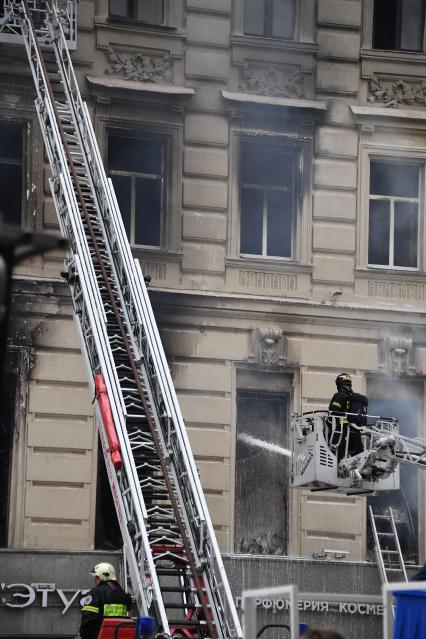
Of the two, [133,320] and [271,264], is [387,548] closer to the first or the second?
[271,264]

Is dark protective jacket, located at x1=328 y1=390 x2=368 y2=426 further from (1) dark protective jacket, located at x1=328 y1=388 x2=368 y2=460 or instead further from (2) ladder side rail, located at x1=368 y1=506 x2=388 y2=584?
(2) ladder side rail, located at x1=368 y1=506 x2=388 y2=584

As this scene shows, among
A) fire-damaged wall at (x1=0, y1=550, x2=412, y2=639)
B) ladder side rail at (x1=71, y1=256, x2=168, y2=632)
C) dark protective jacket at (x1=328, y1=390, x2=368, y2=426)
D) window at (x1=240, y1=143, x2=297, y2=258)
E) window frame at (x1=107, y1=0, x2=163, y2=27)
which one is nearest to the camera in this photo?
ladder side rail at (x1=71, y1=256, x2=168, y2=632)

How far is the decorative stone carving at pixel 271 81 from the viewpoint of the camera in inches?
1171

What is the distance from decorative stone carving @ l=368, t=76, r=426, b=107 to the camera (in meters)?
30.4

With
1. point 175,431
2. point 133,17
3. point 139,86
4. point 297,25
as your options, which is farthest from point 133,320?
point 297,25

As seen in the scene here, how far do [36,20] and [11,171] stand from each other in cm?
255

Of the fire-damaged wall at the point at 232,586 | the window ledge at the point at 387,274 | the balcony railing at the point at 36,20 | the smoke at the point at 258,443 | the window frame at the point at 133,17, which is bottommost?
the fire-damaged wall at the point at 232,586

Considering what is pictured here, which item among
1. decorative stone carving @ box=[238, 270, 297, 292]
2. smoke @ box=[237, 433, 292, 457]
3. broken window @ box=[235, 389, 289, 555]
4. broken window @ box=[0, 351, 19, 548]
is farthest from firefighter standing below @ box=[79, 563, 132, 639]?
decorative stone carving @ box=[238, 270, 297, 292]

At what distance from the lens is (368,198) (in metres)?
30.2

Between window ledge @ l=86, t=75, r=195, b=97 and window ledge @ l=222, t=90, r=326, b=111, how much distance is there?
28.8 inches

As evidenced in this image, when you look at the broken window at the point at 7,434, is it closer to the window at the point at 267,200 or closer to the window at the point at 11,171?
the window at the point at 11,171

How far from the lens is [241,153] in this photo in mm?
29828

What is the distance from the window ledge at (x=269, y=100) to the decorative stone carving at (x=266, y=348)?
3975 millimetres

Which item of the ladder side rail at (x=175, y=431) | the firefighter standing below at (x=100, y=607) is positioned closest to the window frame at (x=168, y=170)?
the ladder side rail at (x=175, y=431)
